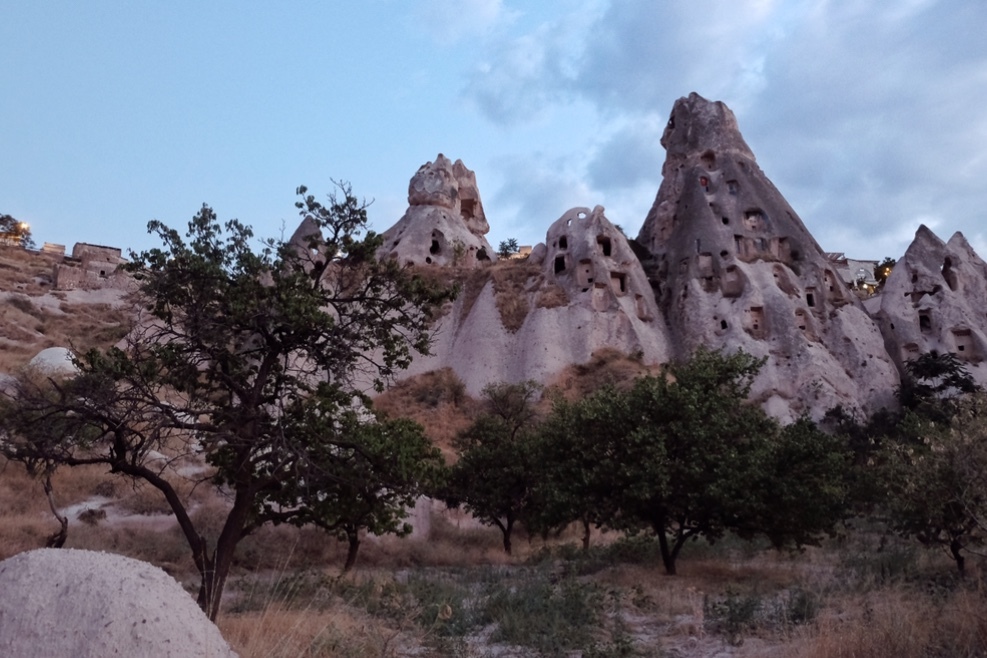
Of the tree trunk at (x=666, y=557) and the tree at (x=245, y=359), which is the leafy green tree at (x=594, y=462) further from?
the tree at (x=245, y=359)

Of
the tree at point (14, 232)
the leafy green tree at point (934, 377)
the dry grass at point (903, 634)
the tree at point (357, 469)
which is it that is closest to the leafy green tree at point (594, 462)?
the tree at point (357, 469)

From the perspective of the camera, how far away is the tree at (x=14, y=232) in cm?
7181

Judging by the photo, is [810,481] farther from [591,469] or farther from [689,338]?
[689,338]

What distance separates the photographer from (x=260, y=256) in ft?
30.4

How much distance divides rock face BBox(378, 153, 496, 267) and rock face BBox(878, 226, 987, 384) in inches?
962

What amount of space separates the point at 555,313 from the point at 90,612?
36072 mm

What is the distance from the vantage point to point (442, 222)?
159 ft

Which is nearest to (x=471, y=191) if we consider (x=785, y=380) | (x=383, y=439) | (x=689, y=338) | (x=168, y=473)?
(x=689, y=338)

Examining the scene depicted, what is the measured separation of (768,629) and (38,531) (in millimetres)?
13303

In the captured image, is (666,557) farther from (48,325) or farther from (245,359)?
(48,325)

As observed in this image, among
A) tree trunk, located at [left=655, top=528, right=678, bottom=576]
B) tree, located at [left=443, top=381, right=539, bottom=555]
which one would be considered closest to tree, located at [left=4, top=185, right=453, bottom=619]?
tree trunk, located at [left=655, top=528, right=678, bottom=576]

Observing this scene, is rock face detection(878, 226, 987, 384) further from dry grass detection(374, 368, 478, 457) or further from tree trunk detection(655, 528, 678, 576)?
tree trunk detection(655, 528, 678, 576)

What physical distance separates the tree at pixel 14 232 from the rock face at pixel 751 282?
59.7 metres

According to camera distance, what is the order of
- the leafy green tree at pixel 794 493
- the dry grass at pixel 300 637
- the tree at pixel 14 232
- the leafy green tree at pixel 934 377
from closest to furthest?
1. the dry grass at pixel 300 637
2. the leafy green tree at pixel 794 493
3. the leafy green tree at pixel 934 377
4. the tree at pixel 14 232
